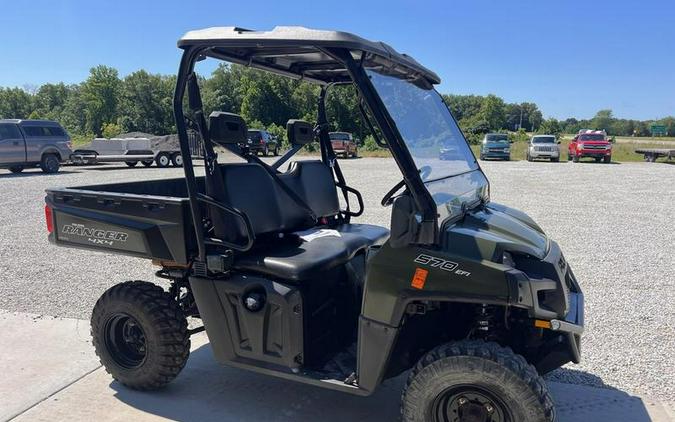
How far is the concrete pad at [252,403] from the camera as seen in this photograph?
10.0ft

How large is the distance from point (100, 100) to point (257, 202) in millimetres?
73263

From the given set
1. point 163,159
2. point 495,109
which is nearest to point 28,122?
point 163,159

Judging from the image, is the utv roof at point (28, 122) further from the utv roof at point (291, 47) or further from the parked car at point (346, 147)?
the utv roof at point (291, 47)

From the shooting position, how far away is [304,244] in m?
3.31

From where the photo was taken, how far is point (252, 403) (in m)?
3.21

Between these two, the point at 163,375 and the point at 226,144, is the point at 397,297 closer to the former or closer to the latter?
the point at 226,144

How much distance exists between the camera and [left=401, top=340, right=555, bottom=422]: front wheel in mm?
2303

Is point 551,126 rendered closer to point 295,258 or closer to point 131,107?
point 131,107

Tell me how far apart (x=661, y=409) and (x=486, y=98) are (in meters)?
92.9

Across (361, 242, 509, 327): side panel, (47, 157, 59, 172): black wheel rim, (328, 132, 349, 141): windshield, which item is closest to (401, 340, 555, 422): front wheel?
(361, 242, 509, 327): side panel

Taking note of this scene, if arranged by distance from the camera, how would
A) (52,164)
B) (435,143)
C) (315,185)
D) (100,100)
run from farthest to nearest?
(100,100), (52,164), (315,185), (435,143)

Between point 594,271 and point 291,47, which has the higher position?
point 291,47

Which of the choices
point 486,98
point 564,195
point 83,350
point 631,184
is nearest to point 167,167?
point 564,195

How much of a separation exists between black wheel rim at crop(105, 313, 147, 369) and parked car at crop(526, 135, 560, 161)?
27526 millimetres
